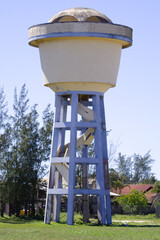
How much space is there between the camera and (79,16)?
36906 mm

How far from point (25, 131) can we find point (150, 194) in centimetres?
2318

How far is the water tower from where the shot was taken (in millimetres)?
36219

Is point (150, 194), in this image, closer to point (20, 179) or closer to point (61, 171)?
point (20, 179)

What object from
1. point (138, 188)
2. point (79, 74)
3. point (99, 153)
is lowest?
point (99, 153)

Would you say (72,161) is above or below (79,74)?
below

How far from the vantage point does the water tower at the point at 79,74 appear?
36.2m

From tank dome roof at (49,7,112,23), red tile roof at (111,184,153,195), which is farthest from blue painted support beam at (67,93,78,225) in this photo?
red tile roof at (111,184,153,195)

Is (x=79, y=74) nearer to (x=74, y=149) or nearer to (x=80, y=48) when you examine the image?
(x=80, y=48)

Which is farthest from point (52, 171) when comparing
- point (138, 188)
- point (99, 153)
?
point (138, 188)

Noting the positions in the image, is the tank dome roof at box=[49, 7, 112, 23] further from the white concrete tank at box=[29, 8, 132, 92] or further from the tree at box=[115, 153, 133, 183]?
the tree at box=[115, 153, 133, 183]

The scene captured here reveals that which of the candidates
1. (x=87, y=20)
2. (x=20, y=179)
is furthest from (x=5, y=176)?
(x=87, y=20)

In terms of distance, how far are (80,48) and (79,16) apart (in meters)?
1.94

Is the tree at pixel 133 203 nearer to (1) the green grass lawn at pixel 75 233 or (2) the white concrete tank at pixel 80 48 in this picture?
(1) the green grass lawn at pixel 75 233

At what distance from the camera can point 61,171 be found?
3750cm
